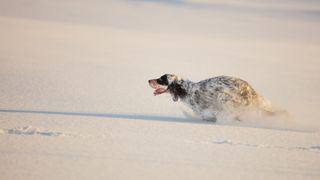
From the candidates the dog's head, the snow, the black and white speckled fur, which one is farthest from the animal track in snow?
the dog's head

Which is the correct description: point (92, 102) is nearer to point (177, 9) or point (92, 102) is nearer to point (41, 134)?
point (41, 134)

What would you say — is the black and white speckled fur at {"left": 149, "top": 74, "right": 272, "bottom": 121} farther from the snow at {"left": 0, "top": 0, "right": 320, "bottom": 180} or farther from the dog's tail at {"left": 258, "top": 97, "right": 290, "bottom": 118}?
the snow at {"left": 0, "top": 0, "right": 320, "bottom": 180}

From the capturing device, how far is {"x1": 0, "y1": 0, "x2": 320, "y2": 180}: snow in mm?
7871

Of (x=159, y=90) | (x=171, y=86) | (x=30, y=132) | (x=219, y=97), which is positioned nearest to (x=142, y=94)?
(x=159, y=90)

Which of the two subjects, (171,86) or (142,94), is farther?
(142,94)

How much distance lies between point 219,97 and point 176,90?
2.63 feet

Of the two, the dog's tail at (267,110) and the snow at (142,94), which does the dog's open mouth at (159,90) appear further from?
the dog's tail at (267,110)

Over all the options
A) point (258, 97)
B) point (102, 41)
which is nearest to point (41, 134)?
point (258, 97)

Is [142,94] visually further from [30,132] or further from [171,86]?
[30,132]

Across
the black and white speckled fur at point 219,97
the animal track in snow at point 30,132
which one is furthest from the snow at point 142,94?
the black and white speckled fur at point 219,97

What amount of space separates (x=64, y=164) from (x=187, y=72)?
8.39 metres

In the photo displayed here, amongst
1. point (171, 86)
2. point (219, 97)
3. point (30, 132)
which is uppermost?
point (171, 86)

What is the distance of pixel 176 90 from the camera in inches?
455

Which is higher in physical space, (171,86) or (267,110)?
(171,86)
